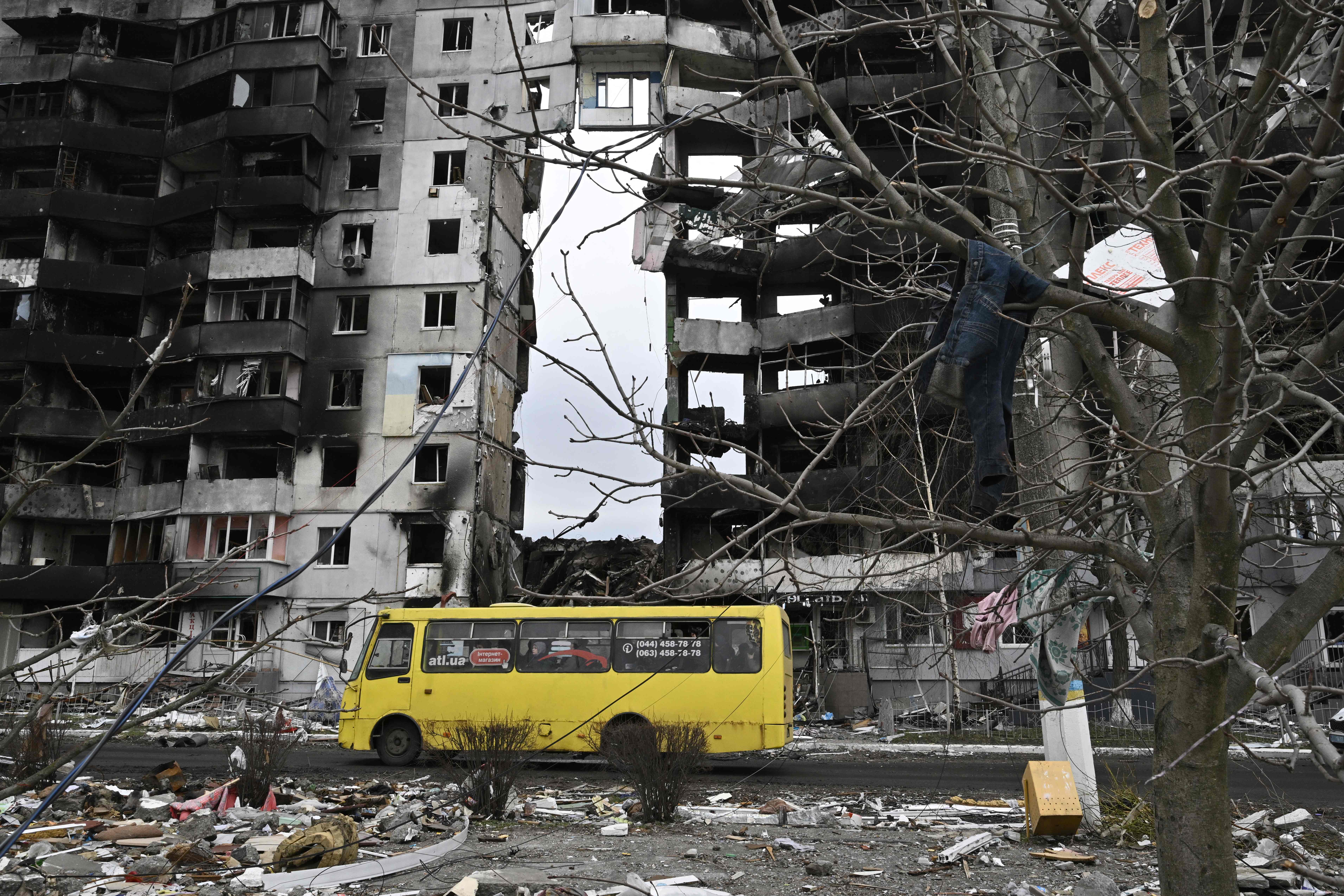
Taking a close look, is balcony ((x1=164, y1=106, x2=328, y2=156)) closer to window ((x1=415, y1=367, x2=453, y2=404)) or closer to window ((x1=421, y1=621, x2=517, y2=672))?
window ((x1=415, y1=367, x2=453, y2=404))

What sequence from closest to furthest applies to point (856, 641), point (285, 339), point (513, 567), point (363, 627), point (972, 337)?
point (972, 337) → point (856, 641) → point (363, 627) → point (285, 339) → point (513, 567)

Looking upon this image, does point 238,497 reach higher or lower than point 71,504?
lower

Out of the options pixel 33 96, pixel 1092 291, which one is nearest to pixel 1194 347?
pixel 1092 291

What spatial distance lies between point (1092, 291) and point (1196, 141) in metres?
→ 1.55

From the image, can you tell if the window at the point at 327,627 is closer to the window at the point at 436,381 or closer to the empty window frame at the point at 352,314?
the window at the point at 436,381

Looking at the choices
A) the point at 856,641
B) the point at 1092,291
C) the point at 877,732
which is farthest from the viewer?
the point at 856,641

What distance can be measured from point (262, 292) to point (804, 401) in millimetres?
20368

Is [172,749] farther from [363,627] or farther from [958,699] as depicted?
[958,699]

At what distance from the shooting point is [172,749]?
19.2m

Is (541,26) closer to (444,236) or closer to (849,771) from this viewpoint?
(444,236)

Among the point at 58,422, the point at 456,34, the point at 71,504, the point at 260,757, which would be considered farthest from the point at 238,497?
the point at 260,757

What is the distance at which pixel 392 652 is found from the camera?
17266 mm

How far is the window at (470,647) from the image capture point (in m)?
17.0

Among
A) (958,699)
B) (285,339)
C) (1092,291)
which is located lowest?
(958,699)
